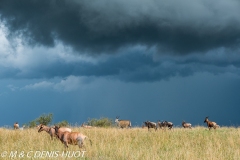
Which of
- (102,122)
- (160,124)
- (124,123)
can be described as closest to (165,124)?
(160,124)

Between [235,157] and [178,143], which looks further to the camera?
[178,143]

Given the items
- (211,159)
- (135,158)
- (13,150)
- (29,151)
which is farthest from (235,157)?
(13,150)

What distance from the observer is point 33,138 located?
18219mm

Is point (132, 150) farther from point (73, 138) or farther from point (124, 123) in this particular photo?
point (124, 123)

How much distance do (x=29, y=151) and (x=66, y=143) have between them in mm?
1688

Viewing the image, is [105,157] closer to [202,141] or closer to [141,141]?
[141,141]
